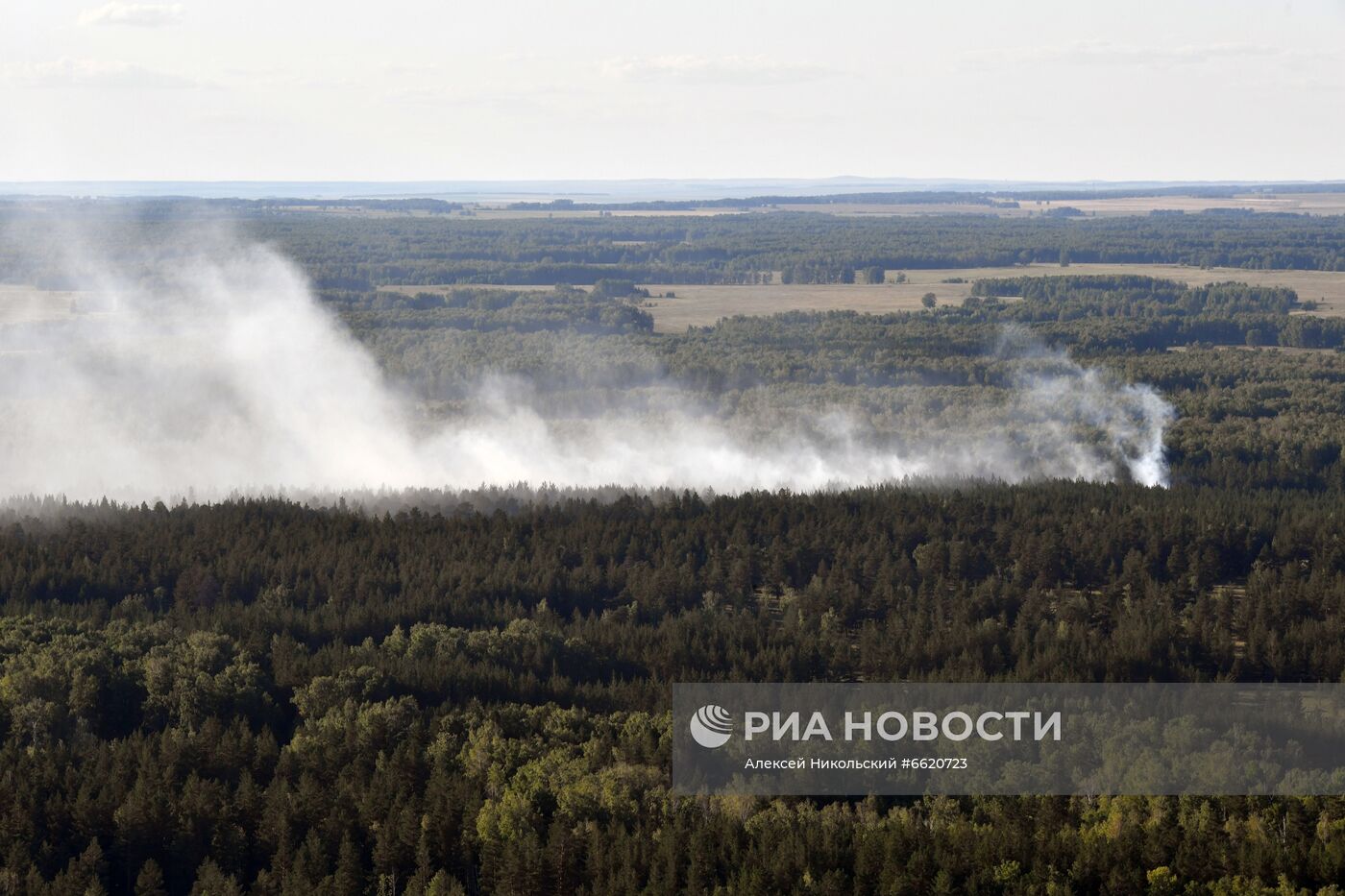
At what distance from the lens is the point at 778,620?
99.4 meters

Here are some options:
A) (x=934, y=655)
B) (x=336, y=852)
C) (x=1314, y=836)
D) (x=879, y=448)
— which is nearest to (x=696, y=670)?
(x=934, y=655)

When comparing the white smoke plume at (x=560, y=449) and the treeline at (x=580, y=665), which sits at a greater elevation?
the treeline at (x=580, y=665)

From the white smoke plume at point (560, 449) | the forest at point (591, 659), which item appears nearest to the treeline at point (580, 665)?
the forest at point (591, 659)

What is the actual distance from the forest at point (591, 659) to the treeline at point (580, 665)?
189 millimetres

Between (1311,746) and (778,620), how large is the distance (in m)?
34.9

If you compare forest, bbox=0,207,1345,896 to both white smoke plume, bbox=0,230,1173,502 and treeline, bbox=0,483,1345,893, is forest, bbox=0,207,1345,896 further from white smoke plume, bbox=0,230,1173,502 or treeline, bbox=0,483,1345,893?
white smoke plume, bbox=0,230,1173,502

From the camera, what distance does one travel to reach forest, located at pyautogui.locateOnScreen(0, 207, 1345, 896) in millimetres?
57625

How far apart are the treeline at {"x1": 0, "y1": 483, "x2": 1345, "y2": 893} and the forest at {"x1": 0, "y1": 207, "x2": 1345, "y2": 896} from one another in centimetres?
19

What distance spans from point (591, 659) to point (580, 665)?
0.89 meters

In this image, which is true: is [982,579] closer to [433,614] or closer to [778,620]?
[778,620]

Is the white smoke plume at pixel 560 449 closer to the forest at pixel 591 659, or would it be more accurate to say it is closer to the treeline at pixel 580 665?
the forest at pixel 591 659

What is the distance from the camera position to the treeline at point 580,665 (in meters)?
57.5

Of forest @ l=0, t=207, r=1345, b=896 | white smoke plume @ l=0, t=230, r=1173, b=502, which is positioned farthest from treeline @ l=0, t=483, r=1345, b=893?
white smoke plume @ l=0, t=230, r=1173, b=502

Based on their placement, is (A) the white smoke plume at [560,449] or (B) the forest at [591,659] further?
(A) the white smoke plume at [560,449]
